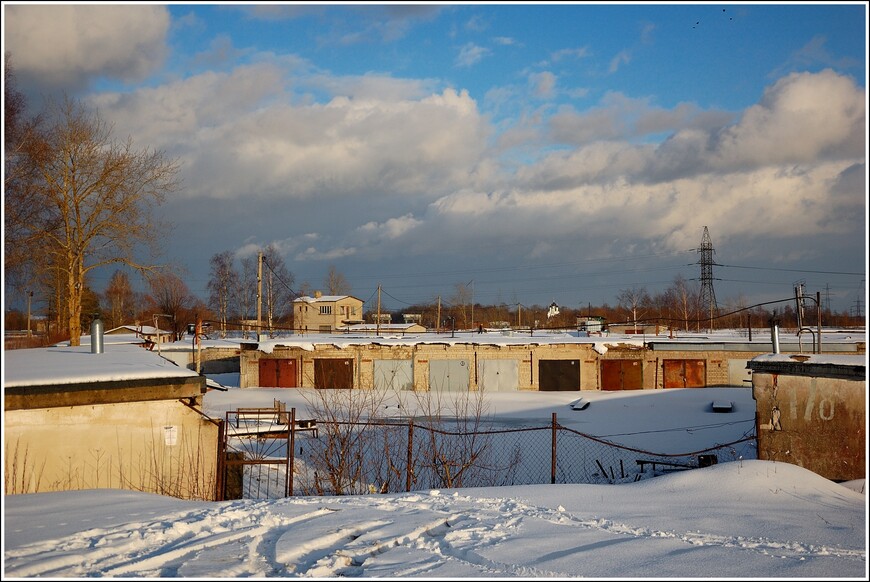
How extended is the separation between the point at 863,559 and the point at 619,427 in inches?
837

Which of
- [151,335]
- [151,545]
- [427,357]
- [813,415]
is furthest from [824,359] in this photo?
[427,357]

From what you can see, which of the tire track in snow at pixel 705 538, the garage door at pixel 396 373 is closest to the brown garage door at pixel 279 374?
the garage door at pixel 396 373

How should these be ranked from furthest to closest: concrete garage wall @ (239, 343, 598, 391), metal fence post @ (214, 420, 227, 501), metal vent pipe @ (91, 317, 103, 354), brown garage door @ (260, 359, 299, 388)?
brown garage door @ (260, 359, 299, 388), concrete garage wall @ (239, 343, 598, 391), metal vent pipe @ (91, 317, 103, 354), metal fence post @ (214, 420, 227, 501)

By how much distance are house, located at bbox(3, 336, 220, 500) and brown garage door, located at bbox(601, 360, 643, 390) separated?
95.5 feet

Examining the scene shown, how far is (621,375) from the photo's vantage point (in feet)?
122

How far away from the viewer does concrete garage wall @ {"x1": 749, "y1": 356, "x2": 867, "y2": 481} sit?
1089cm

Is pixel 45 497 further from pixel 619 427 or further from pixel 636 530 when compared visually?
pixel 619 427

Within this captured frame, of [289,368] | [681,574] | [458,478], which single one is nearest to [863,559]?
[681,574]

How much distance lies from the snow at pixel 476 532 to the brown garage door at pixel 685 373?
26.9 m

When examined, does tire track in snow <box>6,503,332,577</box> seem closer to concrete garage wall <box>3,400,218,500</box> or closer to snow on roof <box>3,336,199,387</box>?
concrete garage wall <box>3,400,218,500</box>

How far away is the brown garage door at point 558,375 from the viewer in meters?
37.3

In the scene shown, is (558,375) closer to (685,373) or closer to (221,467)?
(685,373)

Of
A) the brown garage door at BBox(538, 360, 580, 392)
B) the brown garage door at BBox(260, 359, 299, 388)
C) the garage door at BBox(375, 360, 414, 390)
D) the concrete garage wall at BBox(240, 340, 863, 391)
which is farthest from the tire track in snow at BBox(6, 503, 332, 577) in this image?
the brown garage door at BBox(538, 360, 580, 392)

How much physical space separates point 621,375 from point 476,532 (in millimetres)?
31640
